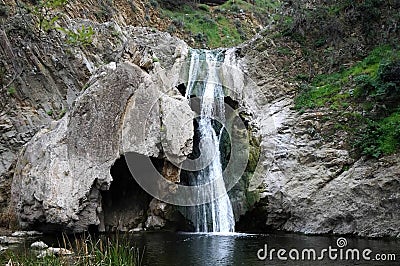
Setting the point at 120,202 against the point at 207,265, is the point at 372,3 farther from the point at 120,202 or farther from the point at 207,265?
the point at 207,265

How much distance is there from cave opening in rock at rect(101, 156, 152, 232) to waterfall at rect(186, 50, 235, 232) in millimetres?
2265

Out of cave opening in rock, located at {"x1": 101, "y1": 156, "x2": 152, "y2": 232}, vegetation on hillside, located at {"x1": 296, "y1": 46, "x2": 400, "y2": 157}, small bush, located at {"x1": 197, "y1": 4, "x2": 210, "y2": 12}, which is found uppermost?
small bush, located at {"x1": 197, "y1": 4, "x2": 210, "y2": 12}

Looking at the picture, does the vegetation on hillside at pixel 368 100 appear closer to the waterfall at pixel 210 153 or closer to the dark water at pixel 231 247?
the dark water at pixel 231 247

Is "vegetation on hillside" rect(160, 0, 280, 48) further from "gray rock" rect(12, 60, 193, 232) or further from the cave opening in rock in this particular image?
the cave opening in rock

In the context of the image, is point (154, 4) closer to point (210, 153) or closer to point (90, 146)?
point (210, 153)

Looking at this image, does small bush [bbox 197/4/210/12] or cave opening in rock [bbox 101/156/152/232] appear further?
small bush [bbox 197/4/210/12]

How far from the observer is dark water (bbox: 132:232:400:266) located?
11.3 metres

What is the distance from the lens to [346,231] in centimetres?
1562

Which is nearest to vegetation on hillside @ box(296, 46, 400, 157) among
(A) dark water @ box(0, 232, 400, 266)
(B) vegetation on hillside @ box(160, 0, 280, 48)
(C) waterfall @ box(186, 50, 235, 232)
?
(A) dark water @ box(0, 232, 400, 266)

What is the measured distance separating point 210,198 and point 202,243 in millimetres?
4284

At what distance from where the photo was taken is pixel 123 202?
1922 cm

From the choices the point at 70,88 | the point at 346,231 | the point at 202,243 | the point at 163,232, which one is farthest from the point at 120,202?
the point at 346,231

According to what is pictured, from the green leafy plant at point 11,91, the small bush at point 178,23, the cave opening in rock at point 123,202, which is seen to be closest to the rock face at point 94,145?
the cave opening in rock at point 123,202

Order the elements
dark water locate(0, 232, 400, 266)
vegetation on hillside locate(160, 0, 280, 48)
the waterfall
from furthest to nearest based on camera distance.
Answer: vegetation on hillside locate(160, 0, 280, 48)
the waterfall
dark water locate(0, 232, 400, 266)
